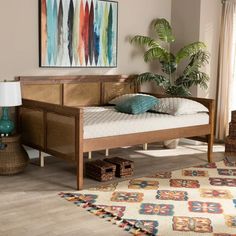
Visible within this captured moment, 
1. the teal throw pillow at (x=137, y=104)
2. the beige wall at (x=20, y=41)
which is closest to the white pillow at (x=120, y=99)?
the teal throw pillow at (x=137, y=104)

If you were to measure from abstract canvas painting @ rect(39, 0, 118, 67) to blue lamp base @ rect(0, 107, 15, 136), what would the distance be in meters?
0.82

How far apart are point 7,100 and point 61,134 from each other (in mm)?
655

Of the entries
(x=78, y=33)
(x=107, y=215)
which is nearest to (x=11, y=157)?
(x=107, y=215)

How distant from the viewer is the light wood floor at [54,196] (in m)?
2.89

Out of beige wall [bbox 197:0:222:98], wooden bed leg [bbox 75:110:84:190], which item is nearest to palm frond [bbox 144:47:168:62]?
beige wall [bbox 197:0:222:98]

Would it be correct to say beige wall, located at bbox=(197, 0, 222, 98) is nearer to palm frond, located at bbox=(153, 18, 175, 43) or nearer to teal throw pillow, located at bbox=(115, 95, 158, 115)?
palm frond, located at bbox=(153, 18, 175, 43)

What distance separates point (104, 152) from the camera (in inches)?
211

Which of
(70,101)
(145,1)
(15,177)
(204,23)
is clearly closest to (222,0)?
(204,23)

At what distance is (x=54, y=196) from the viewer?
11.7 feet

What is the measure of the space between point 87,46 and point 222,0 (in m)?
2.10

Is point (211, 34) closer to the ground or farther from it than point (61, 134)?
farther from it

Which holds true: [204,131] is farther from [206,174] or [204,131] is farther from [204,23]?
[204,23]

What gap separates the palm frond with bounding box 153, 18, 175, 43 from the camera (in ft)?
18.9

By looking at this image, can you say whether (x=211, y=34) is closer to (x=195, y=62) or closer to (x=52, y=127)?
(x=195, y=62)
